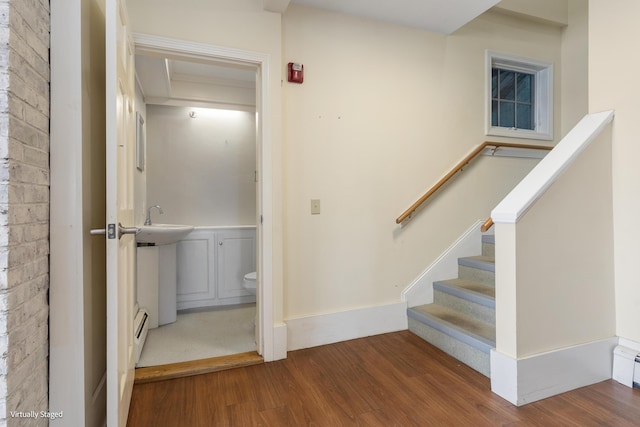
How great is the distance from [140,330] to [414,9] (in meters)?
3.08

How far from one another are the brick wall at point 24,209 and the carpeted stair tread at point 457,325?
2111 mm

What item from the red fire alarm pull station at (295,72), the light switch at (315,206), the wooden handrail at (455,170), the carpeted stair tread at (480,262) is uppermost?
the red fire alarm pull station at (295,72)

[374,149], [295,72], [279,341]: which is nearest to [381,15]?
[295,72]

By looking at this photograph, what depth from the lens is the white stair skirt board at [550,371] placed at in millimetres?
1685

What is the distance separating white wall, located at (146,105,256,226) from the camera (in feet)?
11.1

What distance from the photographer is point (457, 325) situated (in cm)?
228

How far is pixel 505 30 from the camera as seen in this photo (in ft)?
10.1

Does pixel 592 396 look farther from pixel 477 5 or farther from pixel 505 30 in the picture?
pixel 505 30

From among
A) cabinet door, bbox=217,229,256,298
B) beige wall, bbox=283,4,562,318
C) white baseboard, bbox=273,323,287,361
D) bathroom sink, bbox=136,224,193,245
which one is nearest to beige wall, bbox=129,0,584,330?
beige wall, bbox=283,4,562,318

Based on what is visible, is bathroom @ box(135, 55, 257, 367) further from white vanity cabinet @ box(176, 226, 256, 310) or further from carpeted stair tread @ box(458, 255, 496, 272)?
carpeted stair tread @ box(458, 255, 496, 272)

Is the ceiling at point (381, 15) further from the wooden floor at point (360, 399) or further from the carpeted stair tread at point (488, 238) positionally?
the wooden floor at point (360, 399)

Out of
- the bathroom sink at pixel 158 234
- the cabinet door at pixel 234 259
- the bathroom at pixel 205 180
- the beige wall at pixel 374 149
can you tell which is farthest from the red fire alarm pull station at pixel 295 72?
the cabinet door at pixel 234 259

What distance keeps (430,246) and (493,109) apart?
1528 mm

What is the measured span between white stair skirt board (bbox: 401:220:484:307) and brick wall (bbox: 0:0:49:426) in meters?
2.30
